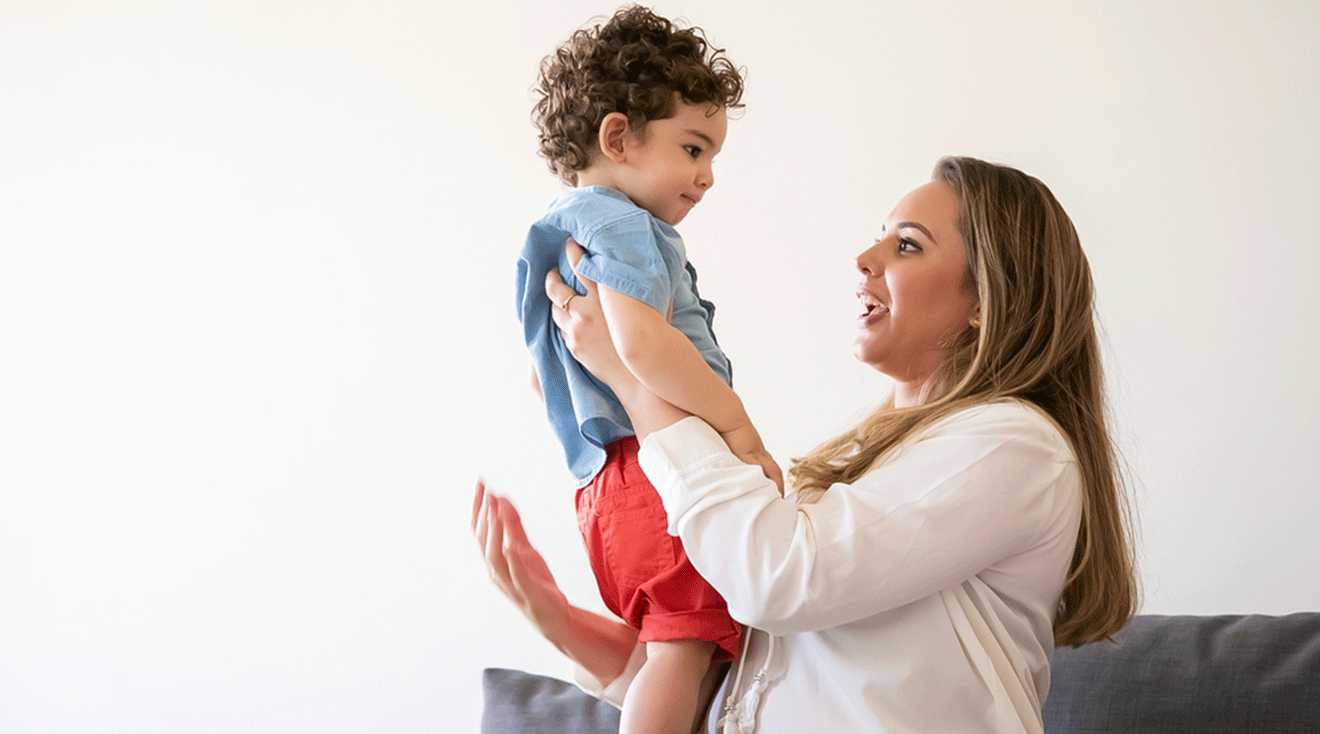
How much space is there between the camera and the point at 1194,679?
1.70m

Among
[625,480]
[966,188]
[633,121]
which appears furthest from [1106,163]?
[625,480]

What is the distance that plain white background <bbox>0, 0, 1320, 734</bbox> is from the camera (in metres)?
2.35

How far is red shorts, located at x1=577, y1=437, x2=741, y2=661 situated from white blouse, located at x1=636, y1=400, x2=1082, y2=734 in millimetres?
92

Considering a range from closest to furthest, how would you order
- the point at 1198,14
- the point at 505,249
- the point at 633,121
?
1. the point at 633,121
2. the point at 1198,14
3. the point at 505,249

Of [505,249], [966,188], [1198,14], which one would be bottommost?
[966,188]

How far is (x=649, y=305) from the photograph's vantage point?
1347 mm

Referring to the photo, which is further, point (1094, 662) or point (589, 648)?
point (1094, 662)

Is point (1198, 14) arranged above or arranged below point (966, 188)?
above

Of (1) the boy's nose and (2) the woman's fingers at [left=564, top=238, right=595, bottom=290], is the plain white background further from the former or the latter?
(2) the woman's fingers at [left=564, top=238, right=595, bottom=290]

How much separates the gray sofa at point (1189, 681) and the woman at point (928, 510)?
24 centimetres

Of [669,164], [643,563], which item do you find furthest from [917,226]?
[643,563]

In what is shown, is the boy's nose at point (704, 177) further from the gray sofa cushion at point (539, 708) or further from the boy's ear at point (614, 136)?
the gray sofa cushion at point (539, 708)

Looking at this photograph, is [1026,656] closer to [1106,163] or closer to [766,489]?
[766,489]

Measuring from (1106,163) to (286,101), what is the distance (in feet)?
7.05
